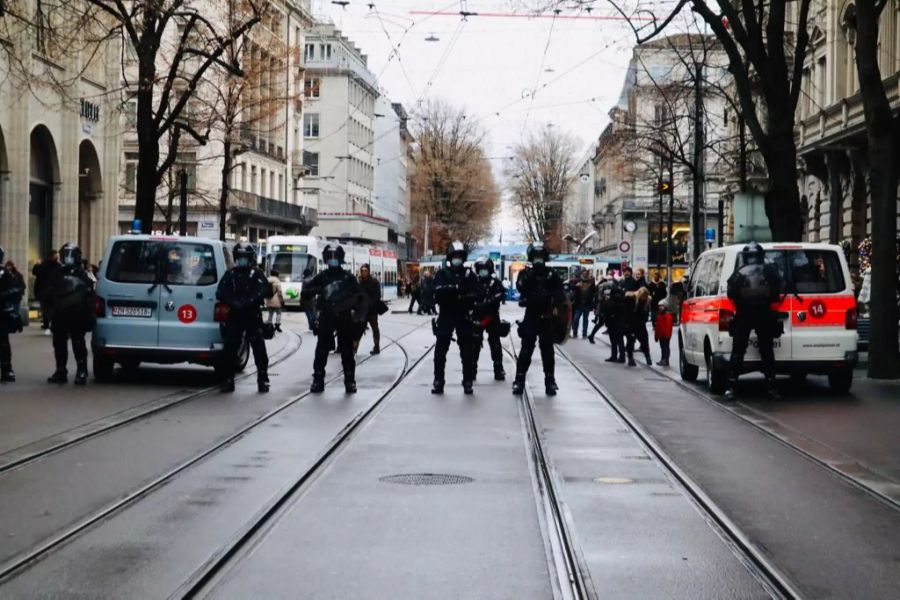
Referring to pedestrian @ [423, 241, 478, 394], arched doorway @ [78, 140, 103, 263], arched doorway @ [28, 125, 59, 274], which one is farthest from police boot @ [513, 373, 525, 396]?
arched doorway @ [78, 140, 103, 263]

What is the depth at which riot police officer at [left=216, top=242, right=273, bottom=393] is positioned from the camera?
56.5 ft

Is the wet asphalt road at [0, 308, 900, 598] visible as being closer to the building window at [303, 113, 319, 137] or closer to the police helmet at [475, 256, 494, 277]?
the police helmet at [475, 256, 494, 277]

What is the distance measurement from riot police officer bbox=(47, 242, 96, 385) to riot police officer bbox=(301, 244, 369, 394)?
114 inches

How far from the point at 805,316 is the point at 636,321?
763 cm

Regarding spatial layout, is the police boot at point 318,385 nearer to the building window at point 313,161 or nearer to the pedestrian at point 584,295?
the pedestrian at point 584,295

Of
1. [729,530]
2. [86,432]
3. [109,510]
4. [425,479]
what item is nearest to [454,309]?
[86,432]

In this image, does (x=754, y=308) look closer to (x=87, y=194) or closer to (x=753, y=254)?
(x=753, y=254)

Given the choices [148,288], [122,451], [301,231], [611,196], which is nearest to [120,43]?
[148,288]

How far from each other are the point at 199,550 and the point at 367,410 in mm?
7576

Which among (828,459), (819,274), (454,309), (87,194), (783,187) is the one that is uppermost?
(87,194)

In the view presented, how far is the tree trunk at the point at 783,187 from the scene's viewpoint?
22.7 meters

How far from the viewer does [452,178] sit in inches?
4277

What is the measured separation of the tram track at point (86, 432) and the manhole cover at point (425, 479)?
2.83m

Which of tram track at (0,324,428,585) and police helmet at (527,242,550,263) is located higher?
police helmet at (527,242,550,263)
